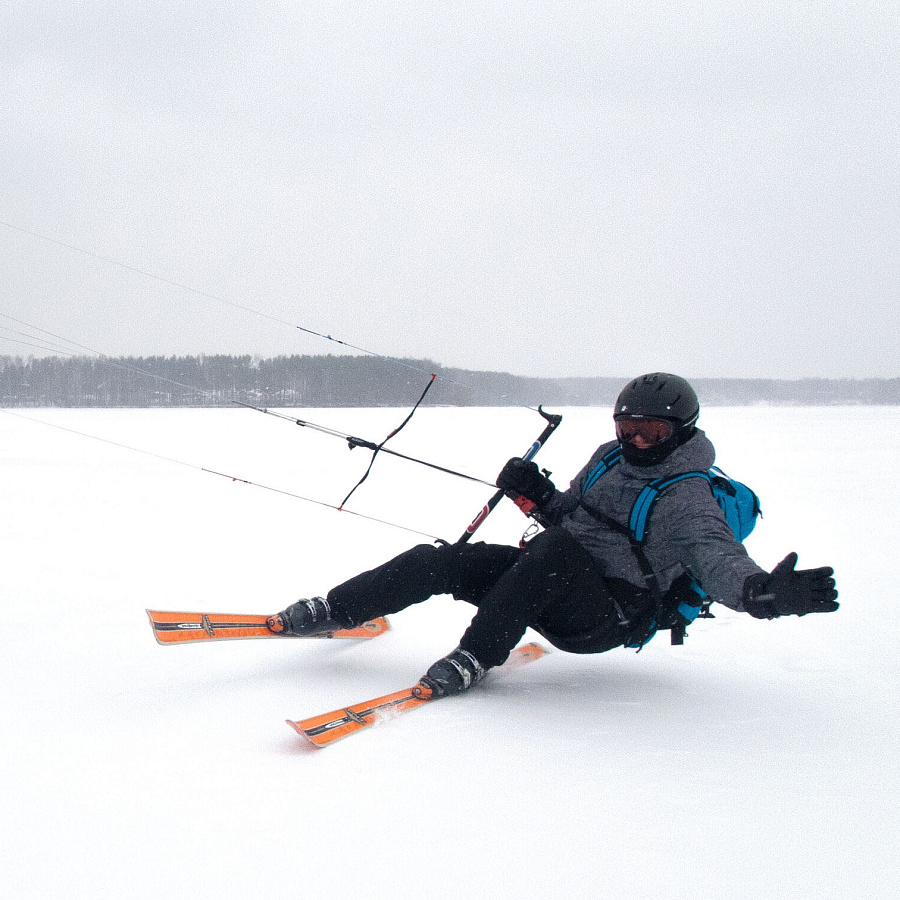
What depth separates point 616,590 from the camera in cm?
260

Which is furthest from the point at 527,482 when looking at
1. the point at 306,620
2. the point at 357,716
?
the point at 357,716

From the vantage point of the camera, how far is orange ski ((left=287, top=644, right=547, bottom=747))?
215 cm

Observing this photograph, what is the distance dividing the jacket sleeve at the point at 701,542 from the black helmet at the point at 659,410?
177mm

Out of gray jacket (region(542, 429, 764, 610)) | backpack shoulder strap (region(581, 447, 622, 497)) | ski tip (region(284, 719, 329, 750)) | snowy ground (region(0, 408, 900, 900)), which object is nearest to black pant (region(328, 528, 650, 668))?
gray jacket (region(542, 429, 764, 610))

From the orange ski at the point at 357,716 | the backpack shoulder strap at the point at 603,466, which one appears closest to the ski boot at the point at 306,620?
the orange ski at the point at 357,716

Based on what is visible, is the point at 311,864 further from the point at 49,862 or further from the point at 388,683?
the point at 388,683

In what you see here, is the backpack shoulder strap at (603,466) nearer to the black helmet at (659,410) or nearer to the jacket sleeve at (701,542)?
the black helmet at (659,410)

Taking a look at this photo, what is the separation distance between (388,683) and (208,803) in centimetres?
98

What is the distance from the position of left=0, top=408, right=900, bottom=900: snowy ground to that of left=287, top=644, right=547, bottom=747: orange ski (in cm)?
4

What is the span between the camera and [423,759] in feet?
6.93

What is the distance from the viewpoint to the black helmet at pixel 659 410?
8.71 ft

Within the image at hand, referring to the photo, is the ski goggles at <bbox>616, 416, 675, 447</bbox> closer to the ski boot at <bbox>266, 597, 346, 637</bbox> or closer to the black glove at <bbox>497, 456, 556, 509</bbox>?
the black glove at <bbox>497, 456, 556, 509</bbox>

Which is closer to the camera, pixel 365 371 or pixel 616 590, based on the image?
pixel 616 590

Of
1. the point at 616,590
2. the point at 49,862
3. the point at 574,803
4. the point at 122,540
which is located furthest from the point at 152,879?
the point at 122,540
